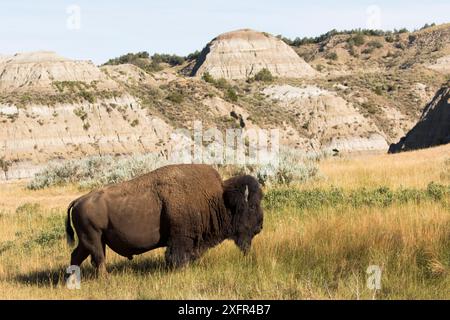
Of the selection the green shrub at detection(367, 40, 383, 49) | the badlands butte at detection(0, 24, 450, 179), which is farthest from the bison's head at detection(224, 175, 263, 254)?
the green shrub at detection(367, 40, 383, 49)

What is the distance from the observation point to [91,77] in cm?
5841

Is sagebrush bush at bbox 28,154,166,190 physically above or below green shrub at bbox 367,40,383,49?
below

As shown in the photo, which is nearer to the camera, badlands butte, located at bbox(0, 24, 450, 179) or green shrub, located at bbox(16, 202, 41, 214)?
green shrub, located at bbox(16, 202, 41, 214)

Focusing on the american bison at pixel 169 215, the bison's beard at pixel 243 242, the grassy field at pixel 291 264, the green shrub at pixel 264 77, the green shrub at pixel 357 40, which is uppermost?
the green shrub at pixel 357 40

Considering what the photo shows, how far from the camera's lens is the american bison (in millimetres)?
7703

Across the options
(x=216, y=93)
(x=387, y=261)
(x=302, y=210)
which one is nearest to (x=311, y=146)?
(x=216, y=93)

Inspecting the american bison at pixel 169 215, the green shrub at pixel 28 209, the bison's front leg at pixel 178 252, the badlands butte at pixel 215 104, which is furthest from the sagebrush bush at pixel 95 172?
the bison's front leg at pixel 178 252

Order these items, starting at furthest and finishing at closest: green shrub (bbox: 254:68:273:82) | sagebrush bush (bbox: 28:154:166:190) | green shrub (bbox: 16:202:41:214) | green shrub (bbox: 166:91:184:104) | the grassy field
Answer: green shrub (bbox: 254:68:273:82)
green shrub (bbox: 166:91:184:104)
sagebrush bush (bbox: 28:154:166:190)
green shrub (bbox: 16:202:41:214)
the grassy field

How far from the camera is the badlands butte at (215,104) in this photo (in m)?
48.3

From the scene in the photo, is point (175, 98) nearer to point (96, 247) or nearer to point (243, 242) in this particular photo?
point (243, 242)

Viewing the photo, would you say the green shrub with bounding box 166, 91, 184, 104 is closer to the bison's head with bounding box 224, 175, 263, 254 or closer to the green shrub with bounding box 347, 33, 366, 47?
the bison's head with bounding box 224, 175, 263, 254

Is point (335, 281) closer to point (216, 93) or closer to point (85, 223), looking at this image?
point (85, 223)

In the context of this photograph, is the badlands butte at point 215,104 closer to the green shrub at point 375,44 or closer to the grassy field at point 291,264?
the green shrub at point 375,44
